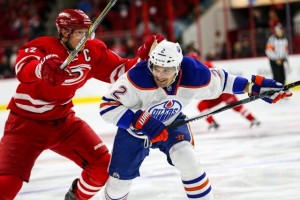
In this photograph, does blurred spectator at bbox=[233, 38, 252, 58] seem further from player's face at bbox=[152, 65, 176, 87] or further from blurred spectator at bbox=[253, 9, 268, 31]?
player's face at bbox=[152, 65, 176, 87]

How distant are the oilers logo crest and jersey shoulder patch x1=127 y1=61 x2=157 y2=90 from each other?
11cm

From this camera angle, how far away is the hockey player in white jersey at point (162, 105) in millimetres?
3115

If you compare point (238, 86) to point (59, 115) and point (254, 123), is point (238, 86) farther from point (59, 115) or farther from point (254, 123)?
point (254, 123)

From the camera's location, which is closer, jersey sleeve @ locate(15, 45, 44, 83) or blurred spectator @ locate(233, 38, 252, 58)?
jersey sleeve @ locate(15, 45, 44, 83)

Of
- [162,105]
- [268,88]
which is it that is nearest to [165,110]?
[162,105]

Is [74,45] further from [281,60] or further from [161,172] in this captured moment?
[281,60]

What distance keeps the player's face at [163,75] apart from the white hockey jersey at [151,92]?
32 millimetres

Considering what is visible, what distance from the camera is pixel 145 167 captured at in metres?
5.26

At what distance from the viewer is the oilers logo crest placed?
3.22 m

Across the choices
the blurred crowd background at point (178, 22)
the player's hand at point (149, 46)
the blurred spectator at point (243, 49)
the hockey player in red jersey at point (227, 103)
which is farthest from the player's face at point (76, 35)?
the blurred spectator at point (243, 49)

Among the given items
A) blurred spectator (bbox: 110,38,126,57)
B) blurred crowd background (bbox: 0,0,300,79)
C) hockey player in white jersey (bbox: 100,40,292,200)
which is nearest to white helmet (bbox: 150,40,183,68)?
hockey player in white jersey (bbox: 100,40,292,200)

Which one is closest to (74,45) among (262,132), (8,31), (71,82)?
(71,82)

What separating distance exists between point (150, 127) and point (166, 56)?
327 millimetres

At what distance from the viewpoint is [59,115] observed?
356cm
